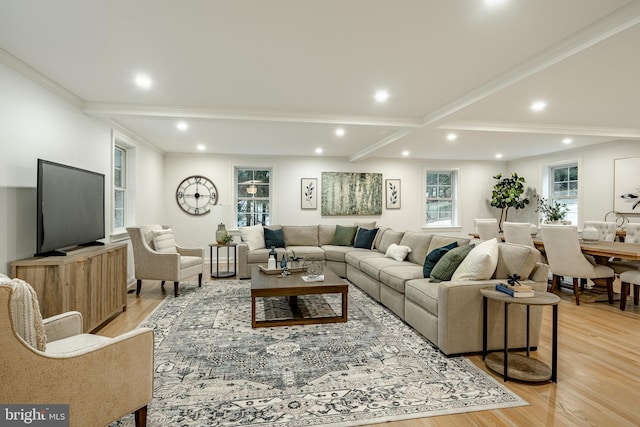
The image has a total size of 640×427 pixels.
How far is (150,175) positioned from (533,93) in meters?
5.95

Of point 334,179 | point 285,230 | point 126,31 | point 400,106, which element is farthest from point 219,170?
point 126,31

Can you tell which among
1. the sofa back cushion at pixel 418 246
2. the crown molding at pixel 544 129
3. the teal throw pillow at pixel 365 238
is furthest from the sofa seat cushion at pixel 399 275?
the crown molding at pixel 544 129

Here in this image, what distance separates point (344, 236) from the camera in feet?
21.0

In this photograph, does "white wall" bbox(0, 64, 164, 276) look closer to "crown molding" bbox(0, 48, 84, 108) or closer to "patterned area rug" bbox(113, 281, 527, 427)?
"crown molding" bbox(0, 48, 84, 108)

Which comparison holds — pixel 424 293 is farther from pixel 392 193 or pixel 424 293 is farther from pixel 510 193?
pixel 510 193

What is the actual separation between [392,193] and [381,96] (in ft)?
14.7

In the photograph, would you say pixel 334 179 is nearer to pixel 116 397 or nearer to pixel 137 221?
pixel 137 221

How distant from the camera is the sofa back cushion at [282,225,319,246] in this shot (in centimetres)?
641

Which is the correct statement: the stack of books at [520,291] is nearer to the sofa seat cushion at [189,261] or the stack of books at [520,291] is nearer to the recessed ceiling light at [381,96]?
the recessed ceiling light at [381,96]

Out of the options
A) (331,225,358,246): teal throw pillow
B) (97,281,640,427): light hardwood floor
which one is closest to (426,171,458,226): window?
(331,225,358,246): teal throw pillow

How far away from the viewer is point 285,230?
6.47m

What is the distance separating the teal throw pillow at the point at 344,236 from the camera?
6352mm

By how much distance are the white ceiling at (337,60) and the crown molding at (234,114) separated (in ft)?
0.05

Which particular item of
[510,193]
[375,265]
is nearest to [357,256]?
[375,265]
